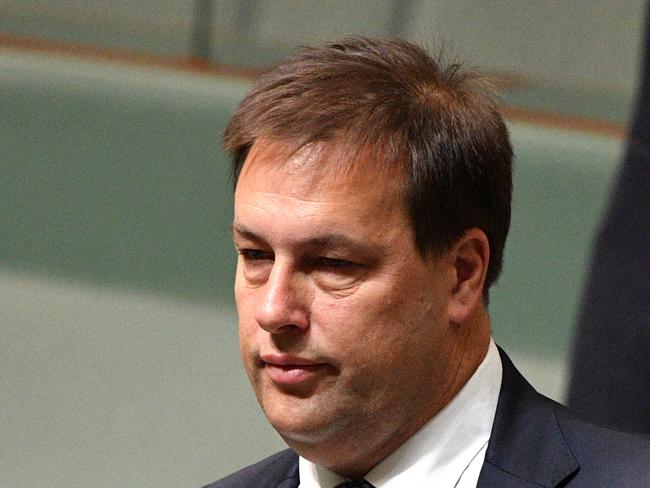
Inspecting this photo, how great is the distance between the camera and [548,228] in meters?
4.11

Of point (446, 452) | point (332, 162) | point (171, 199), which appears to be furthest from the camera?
point (171, 199)

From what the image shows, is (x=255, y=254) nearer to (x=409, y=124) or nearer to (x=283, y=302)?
(x=283, y=302)

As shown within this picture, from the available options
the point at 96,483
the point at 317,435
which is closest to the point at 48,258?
the point at 96,483

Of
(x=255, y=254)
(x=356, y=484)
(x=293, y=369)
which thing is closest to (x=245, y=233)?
(x=255, y=254)

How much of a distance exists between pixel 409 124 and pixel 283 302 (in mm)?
219

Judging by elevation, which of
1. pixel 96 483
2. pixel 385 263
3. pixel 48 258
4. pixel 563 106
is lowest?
pixel 96 483

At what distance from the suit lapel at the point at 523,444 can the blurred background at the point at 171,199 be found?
157cm

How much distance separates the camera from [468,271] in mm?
1612

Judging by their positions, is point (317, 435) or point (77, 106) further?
point (77, 106)

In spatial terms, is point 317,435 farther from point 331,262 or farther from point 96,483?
point 96,483

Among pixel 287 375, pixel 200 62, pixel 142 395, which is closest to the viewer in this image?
pixel 287 375

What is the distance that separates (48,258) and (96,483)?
1063 millimetres

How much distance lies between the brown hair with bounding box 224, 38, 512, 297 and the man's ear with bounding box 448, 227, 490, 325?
0.01 meters

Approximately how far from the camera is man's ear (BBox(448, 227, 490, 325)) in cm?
160
